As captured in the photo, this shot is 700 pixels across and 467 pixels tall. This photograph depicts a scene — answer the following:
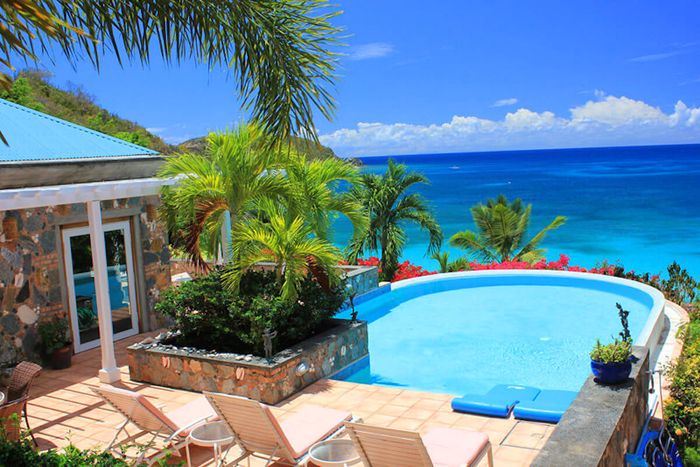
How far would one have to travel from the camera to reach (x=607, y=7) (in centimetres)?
7281

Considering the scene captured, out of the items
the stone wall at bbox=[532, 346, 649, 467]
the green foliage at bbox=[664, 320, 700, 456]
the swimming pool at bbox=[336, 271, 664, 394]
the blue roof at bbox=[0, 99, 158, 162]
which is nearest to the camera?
the stone wall at bbox=[532, 346, 649, 467]

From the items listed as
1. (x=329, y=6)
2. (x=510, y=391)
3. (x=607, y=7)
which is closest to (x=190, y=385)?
(x=510, y=391)

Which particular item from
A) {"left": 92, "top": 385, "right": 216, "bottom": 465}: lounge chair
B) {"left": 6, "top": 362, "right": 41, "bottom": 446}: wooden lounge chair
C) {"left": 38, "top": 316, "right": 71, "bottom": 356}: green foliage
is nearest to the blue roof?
{"left": 38, "top": 316, "right": 71, "bottom": 356}: green foliage

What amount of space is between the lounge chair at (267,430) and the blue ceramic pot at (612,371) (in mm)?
2390

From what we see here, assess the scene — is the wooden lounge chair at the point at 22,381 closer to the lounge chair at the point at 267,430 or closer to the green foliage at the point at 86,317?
the lounge chair at the point at 267,430

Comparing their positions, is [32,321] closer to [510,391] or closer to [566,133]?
[510,391]

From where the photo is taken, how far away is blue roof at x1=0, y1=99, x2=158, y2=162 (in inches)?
441

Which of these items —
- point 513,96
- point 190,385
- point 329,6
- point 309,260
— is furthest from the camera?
point 513,96

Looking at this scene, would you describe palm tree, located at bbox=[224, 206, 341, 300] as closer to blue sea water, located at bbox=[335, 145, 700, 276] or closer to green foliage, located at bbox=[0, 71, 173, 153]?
blue sea water, located at bbox=[335, 145, 700, 276]

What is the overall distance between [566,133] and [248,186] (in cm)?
10763

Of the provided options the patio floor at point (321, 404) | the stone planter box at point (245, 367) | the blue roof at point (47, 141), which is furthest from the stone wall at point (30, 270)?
the stone planter box at point (245, 367)

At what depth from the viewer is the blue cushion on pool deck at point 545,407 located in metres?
7.50

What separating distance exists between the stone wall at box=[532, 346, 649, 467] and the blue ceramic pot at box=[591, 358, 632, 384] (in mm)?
71

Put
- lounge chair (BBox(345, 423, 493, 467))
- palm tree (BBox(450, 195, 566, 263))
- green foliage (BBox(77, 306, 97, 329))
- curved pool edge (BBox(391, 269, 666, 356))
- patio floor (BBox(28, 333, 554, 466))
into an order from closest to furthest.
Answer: lounge chair (BBox(345, 423, 493, 467))
patio floor (BBox(28, 333, 554, 466))
green foliage (BBox(77, 306, 97, 329))
curved pool edge (BBox(391, 269, 666, 356))
palm tree (BBox(450, 195, 566, 263))
